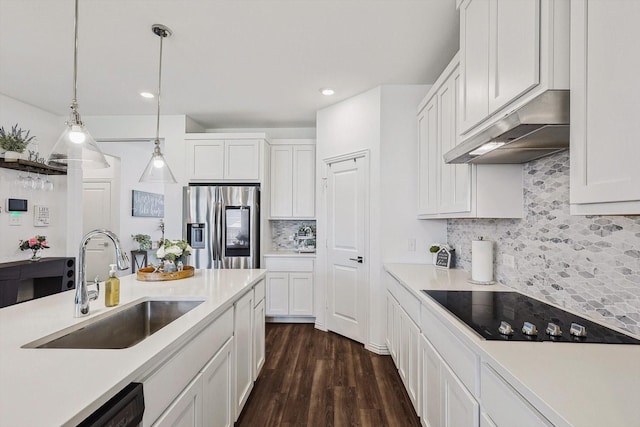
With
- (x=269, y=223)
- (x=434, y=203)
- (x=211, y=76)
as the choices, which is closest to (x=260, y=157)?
(x=269, y=223)

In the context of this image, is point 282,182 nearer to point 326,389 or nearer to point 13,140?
point 326,389

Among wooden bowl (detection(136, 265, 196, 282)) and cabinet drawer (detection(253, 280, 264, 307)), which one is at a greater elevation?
wooden bowl (detection(136, 265, 196, 282))

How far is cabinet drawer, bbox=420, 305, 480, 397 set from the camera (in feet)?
Answer: 3.88

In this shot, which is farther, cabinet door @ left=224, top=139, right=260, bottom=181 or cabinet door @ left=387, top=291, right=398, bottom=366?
cabinet door @ left=224, top=139, right=260, bottom=181

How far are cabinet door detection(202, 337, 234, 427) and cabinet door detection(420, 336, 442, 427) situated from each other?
3.64 ft

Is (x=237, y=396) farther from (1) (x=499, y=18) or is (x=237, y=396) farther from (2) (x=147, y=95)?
(2) (x=147, y=95)

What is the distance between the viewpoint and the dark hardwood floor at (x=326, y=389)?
2.12 m

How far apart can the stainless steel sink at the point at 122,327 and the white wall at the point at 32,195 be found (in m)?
→ 3.20

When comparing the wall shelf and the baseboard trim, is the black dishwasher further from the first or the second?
the wall shelf

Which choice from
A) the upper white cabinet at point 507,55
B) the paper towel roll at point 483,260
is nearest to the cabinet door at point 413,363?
the paper towel roll at point 483,260

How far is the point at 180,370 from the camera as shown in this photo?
3.93 ft

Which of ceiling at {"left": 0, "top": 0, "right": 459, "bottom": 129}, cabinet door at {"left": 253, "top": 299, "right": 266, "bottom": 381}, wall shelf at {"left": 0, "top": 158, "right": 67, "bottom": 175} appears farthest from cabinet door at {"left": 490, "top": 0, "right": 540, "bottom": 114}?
wall shelf at {"left": 0, "top": 158, "right": 67, "bottom": 175}

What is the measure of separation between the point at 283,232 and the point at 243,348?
2.67 meters

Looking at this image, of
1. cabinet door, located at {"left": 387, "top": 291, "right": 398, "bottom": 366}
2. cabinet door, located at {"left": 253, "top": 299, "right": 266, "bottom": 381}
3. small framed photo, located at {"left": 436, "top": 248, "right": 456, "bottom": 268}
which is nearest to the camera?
cabinet door, located at {"left": 253, "top": 299, "right": 266, "bottom": 381}
